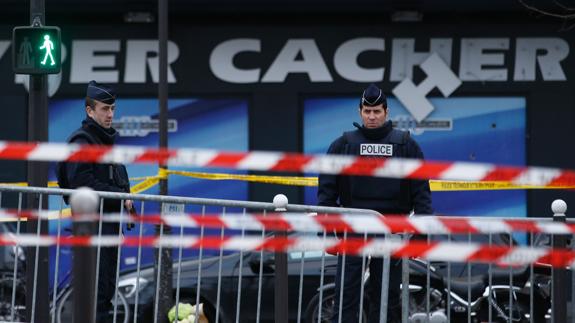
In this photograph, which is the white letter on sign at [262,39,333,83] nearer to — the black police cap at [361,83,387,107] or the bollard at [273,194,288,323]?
the black police cap at [361,83,387,107]

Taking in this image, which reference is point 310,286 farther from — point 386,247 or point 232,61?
point 232,61

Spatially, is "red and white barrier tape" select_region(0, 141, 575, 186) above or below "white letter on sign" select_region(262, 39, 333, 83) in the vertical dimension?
below

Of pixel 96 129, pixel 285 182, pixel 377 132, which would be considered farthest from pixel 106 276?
pixel 285 182

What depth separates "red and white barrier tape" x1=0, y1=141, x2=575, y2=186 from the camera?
19.8 feet

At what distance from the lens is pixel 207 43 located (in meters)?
17.1

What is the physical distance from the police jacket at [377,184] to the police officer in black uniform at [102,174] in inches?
57.1

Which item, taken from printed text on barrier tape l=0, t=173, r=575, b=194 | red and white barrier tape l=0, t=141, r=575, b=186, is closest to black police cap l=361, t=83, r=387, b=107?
red and white barrier tape l=0, t=141, r=575, b=186

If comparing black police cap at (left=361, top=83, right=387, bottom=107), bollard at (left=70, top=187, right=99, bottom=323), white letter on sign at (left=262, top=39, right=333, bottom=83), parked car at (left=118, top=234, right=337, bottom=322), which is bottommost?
parked car at (left=118, top=234, right=337, bottom=322)

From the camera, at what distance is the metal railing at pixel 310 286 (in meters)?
7.71

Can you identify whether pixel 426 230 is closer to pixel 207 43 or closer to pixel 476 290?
pixel 476 290

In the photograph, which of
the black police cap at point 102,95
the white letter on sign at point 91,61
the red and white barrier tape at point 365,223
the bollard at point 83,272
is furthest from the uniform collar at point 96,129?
the white letter on sign at point 91,61

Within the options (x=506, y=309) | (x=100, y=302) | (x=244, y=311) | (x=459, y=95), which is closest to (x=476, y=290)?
(x=506, y=309)

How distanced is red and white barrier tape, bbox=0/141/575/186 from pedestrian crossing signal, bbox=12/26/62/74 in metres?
3.40

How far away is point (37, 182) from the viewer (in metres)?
9.69
